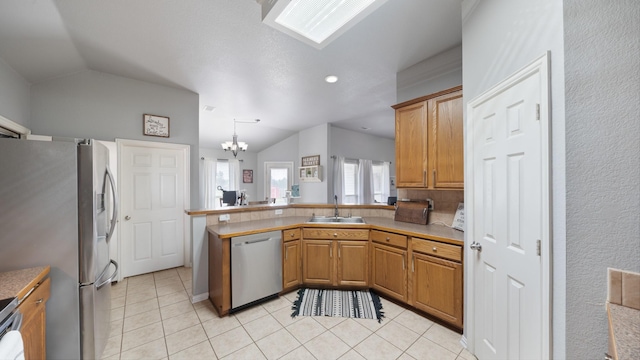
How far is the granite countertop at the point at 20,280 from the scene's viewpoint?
1117 mm

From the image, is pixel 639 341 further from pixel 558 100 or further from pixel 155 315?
pixel 155 315

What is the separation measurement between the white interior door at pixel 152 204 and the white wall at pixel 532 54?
12.5ft

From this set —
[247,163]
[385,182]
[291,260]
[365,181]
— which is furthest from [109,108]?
[385,182]

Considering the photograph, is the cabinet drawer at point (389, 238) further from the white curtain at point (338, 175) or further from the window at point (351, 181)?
the window at point (351, 181)

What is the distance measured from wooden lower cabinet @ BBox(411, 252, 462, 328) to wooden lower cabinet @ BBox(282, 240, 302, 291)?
1290 mm

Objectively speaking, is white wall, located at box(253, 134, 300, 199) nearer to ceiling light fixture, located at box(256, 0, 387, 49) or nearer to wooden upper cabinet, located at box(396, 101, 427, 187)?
wooden upper cabinet, located at box(396, 101, 427, 187)

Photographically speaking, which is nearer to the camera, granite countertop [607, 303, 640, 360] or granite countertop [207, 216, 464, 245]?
granite countertop [607, 303, 640, 360]

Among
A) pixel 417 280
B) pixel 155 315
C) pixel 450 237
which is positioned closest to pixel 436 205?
pixel 450 237

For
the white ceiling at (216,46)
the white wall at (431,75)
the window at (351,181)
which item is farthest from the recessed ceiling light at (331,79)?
the window at (351,181)

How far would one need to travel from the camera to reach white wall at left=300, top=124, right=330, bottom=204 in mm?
5348

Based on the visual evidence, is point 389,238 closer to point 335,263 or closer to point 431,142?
point 335,263

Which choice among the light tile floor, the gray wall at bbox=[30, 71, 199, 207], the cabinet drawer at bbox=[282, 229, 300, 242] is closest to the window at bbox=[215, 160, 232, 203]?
the gray wall at bbox=[30, 71, 199, 207]

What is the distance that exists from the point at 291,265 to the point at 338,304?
68 centimetres

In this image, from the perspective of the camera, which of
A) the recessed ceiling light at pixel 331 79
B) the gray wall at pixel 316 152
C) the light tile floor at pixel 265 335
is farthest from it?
the gray wall at pixel 316 152
